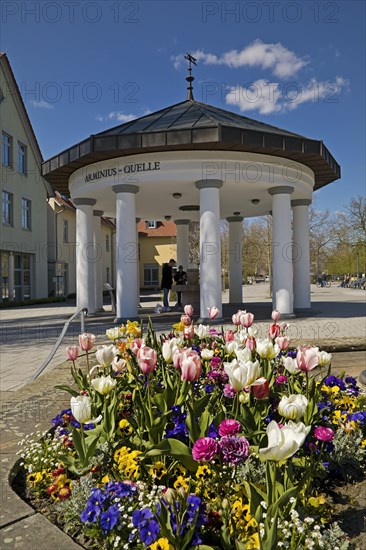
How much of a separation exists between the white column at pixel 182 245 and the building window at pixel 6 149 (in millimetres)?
11478

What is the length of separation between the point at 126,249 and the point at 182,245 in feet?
26.8

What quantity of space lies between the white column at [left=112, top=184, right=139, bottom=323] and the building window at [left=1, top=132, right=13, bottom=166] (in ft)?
51.7

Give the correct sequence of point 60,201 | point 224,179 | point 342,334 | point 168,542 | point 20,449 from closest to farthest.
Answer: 1. point 168,542
2. point 20,449
3. point 342,334
4. point 224,179
5. point 60,201

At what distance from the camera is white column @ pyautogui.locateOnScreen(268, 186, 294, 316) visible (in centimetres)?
1347

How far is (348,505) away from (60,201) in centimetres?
3380

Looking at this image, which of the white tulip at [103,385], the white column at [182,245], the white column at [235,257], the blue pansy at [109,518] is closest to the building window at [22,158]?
the white column at [182,245]

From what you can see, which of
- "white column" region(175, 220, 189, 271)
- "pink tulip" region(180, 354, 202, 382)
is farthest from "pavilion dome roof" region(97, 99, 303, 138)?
"pink tulip" region(180, 354, 202, 382)

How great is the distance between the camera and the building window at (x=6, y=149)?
25844 mm

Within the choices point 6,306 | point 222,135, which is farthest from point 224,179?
point 6,306

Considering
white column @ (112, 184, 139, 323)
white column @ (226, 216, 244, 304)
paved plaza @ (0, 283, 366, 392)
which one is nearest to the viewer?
paved plaza @ (0, 283, 366, 392)

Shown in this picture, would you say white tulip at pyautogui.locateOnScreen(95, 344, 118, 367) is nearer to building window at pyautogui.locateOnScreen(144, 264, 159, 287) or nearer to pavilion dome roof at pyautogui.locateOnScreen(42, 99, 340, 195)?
pavilion dome roof at pyautogui.locateOnScreen(42, 99, 340, 195)

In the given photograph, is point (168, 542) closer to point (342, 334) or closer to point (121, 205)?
point (342, 334)

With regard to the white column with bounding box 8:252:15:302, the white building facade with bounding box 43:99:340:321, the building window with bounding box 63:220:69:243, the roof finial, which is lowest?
the white column with bounding box 8:252:15:302

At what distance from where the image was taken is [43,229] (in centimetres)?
3056
